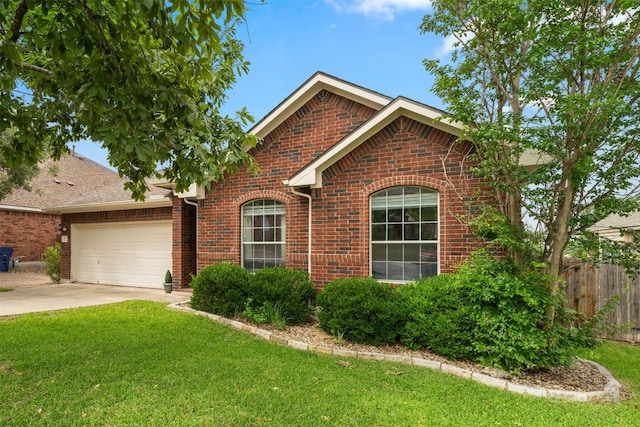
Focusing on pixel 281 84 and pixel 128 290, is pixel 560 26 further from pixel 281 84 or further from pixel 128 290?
pixel 128 290

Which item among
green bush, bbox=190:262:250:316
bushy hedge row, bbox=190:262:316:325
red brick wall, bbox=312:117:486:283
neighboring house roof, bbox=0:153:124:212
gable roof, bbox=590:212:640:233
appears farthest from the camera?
neighboring house roof, bbox=0:153:124:212

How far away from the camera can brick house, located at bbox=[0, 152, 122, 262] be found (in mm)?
20405

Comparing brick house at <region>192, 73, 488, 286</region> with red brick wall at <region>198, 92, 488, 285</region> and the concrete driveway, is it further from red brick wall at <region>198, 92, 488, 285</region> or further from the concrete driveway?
the concrete driveway

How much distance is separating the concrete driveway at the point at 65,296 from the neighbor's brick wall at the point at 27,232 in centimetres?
829

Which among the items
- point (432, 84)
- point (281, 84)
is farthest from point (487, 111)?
point (281, 84)

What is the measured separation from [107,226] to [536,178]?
13528mm

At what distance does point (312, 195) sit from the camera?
8.62m

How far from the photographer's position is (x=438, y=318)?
19.1 feet

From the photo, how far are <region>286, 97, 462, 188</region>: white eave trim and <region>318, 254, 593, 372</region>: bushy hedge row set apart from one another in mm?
2542

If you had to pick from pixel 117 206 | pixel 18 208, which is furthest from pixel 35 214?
pixel 117 206

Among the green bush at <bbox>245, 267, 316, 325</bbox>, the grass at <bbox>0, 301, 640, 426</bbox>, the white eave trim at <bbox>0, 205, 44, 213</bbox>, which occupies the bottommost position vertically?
the grass at <bbox>0, 301, 640, 426</bbox>

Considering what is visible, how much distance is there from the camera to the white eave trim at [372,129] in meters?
7.23

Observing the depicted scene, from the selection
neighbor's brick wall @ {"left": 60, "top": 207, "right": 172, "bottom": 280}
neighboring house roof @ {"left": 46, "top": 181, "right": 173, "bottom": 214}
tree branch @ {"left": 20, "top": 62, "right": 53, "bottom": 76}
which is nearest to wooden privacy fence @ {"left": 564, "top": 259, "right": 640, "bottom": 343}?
tree branch @ {"left": 20, "top": 62, "right": 53, "bottom": 76}

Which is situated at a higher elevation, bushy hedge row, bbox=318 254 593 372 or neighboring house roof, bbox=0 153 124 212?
neighboring house roof, bbox=0 153 124 212
